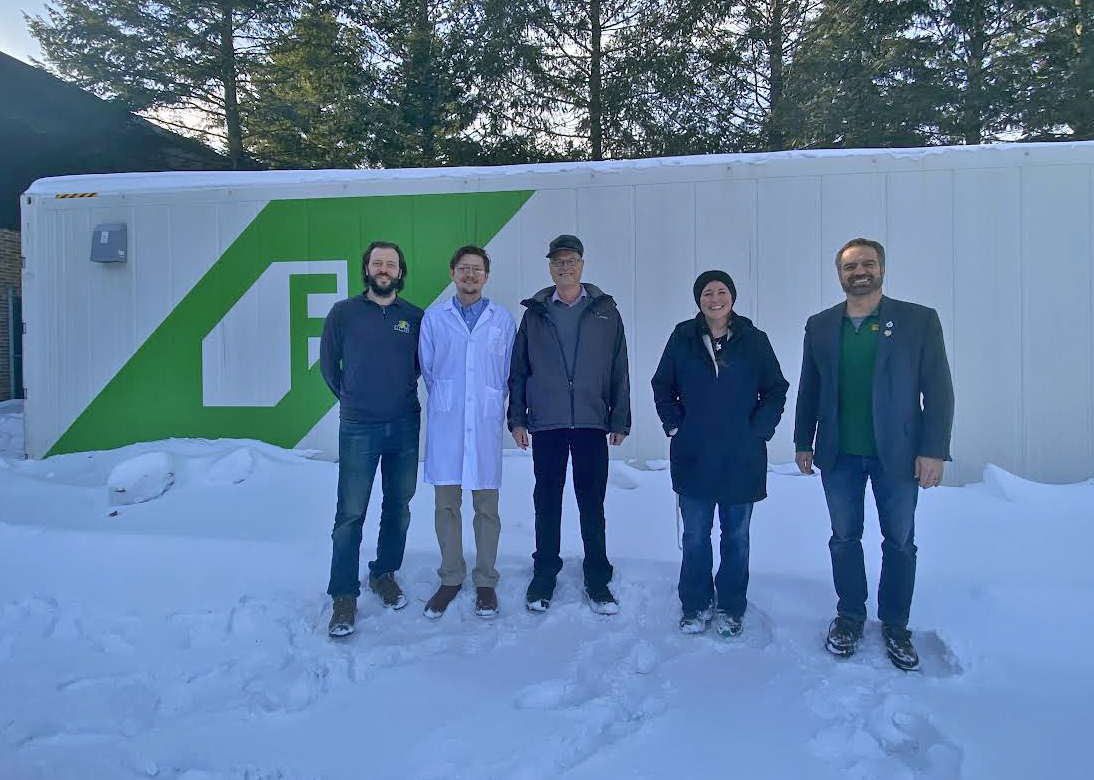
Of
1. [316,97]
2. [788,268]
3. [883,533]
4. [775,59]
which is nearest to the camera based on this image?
[883,533]

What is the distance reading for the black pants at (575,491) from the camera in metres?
2.86

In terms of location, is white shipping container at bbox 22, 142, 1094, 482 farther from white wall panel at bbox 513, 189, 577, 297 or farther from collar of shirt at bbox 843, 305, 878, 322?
collar of shirt at bbox 843, 305, 878, 322

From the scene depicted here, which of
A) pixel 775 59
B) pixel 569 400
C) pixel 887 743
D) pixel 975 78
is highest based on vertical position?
pixel 775 59

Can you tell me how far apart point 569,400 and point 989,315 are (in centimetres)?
301

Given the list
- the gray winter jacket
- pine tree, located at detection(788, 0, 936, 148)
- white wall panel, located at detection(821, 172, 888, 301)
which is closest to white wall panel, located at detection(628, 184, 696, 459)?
white wall panel, located at detection(821, 172, 888, 301)

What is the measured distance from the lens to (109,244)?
4.91 meters

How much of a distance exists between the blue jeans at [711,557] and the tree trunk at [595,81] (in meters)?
10.8

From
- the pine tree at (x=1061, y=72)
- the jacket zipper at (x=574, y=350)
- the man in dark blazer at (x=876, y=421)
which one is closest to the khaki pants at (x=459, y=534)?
the jacket zipper at (x=574, y=350)

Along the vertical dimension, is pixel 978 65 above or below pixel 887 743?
above

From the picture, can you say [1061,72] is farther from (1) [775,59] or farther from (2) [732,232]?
(2) [732,232]

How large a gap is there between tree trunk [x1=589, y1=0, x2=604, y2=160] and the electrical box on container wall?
29.8ft

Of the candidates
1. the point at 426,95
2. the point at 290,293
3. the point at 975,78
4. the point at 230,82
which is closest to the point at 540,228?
the point at 290,293

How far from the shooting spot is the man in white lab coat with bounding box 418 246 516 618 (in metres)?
2.85

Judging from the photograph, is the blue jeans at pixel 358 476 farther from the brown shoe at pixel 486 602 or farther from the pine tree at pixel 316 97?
the pine tree at pixel 316 97
